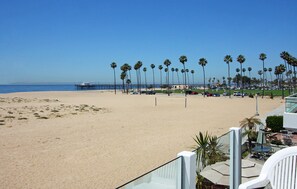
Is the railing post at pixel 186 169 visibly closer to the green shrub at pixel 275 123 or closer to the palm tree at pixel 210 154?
the palm tree at pixel 210 154

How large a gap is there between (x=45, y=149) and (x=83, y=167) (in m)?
4.41

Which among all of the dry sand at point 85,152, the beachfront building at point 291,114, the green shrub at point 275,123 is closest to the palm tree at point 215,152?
the dry sand at point 85,152

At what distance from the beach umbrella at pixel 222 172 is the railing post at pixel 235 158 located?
0.14m

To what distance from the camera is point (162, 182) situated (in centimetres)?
384

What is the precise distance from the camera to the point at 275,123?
17.6 metres

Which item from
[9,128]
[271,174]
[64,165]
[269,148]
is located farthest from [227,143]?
[9,128]

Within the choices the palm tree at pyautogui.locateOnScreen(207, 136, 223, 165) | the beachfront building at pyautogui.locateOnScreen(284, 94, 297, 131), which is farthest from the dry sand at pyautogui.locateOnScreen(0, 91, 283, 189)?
the beachfront building at pyautogui.locateOnScreen(284, 94, 297, 131)

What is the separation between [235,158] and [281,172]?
7.34 ft

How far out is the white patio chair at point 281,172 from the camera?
3.94 meters

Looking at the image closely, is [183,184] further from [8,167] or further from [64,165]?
[8,167]

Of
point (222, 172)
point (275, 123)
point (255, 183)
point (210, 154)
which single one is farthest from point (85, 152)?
point (275, 123)

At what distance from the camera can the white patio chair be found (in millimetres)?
3939

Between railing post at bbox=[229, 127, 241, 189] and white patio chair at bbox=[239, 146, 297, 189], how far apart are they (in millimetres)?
2079

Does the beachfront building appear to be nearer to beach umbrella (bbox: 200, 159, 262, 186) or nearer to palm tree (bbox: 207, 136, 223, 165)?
beach umbrella (bbox: 200, 159, 262, 186)
